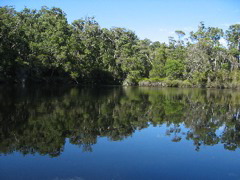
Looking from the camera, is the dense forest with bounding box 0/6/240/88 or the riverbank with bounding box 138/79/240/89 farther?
the riverbank with bounding box 138/79/240/89

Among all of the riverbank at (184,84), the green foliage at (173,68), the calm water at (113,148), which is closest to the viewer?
the calm water at (113,148)

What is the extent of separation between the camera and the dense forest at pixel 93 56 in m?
46.6

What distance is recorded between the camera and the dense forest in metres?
46.6

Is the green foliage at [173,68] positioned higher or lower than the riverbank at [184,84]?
higher

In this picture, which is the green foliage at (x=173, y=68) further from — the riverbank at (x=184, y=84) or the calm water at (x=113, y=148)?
the calm water at (x=113, y=148)

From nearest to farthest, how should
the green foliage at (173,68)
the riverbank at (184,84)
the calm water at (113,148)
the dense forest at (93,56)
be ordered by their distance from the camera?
the calm water at (113,148), the dense forest at (93,56), the riverbank at (184,84), the green foliage at (173,68)

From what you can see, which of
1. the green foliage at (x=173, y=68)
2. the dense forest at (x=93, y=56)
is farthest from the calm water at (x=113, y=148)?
the green foliage at (x=173, y=68)

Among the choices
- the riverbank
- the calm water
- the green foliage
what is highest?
the green foliage

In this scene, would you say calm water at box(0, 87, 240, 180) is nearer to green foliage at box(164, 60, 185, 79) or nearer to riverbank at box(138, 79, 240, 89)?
riverbank at box(138, 79, 240, 89)

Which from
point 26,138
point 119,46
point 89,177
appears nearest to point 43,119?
point 26,138

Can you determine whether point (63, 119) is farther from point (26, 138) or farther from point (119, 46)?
point (119, 46)

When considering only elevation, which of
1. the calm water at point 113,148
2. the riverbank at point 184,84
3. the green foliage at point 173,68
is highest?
the green foliage at point 173,68

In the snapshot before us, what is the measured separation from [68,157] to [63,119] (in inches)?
225

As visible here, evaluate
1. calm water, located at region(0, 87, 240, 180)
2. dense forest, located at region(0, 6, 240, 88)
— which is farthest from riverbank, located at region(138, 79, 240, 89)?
calm water, located at region(0, 87, 240, 180)
